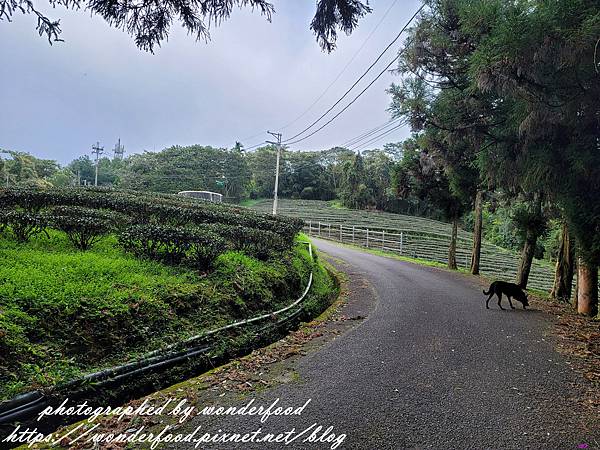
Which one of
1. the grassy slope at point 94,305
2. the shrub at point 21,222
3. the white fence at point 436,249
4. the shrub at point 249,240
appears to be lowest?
the white fence at point 436,249

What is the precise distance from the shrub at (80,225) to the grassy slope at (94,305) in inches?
6.7

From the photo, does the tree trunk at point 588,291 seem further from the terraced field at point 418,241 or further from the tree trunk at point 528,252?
the terraced field at point 418,241

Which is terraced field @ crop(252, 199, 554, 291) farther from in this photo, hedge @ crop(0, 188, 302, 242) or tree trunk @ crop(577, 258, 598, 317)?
hedge @ crop(0, 188, 302, 242)

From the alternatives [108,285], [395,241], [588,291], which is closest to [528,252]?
[588,291]

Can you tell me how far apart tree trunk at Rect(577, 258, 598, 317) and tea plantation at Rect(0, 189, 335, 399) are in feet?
16.8

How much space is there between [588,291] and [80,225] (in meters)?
9.27

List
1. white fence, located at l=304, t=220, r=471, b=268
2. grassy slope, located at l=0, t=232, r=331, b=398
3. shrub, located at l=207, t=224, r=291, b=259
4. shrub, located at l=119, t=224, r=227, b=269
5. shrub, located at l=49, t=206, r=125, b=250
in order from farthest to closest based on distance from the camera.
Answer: white fence, located at l=304, t=220, r=471, b=268 < shrub, located at l=207, t=224, r=291, b=259 < shrub, located at l=119, t=224, r=227, b=269 < shrub, located at l=49, t=206, r=125, b=250 < grassy slope, located at l=0, t=232, r=331, b=398

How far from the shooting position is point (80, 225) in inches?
228

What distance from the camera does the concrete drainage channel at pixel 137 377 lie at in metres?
2.64

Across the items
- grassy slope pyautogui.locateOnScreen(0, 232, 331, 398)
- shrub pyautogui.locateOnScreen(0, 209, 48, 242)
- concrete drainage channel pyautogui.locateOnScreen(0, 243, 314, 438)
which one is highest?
shrub pyautogui.locateOnScreen(0, 209, 48, 242)

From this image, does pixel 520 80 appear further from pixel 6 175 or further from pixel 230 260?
pixel 6 175

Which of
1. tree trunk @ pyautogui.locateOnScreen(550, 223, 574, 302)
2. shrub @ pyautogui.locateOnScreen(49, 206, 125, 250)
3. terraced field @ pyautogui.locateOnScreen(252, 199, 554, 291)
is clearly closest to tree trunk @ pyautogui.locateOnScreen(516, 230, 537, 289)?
tree trunk @ pyautogui.locateOnScreen(550, 223, 574, 302)

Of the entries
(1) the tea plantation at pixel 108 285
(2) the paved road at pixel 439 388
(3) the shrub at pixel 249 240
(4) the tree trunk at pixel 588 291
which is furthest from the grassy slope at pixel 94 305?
(4) the tree trunk at pixel 588 291

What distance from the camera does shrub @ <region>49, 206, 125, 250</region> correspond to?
5.71 metres
